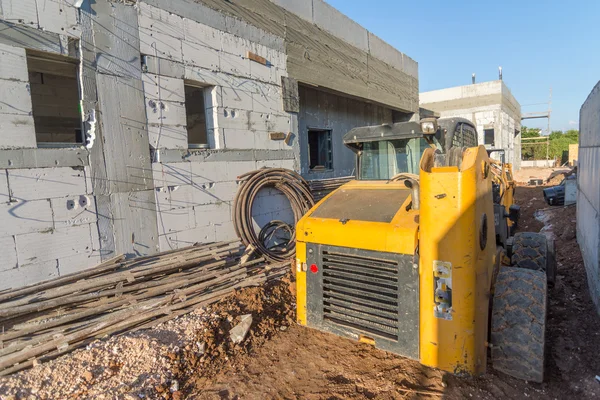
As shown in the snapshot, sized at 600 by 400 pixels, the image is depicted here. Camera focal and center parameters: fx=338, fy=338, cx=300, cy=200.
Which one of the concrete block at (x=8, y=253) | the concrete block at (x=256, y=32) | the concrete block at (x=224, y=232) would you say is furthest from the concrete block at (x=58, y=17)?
the concrete block at (x=224, y=232)

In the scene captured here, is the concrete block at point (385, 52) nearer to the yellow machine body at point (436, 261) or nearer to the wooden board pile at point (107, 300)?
the wooden board pile at point (107, 300)

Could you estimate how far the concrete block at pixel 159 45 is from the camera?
5.21 metres

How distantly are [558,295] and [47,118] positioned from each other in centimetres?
1116

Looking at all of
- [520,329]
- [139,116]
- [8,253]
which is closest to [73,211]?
[8,253]

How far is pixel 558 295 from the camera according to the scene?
475cm

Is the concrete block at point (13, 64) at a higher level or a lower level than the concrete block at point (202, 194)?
higher

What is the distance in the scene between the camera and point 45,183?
4262 mm

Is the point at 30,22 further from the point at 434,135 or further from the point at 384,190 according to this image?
the point at 434,135

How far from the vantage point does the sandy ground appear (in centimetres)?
297

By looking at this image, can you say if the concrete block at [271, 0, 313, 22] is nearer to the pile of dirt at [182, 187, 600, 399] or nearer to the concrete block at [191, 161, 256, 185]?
the concrete block at [191, 161, 256, 185]

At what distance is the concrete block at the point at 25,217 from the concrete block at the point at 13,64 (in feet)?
4.87

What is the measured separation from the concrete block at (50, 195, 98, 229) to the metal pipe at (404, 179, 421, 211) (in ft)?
13.7

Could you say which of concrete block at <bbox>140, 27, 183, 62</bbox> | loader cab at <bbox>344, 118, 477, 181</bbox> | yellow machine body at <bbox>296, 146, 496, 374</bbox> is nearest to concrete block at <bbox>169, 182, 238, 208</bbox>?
concrete block at <bbox>140, 27, 183, 62</bbox>

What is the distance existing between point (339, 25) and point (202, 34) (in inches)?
195
